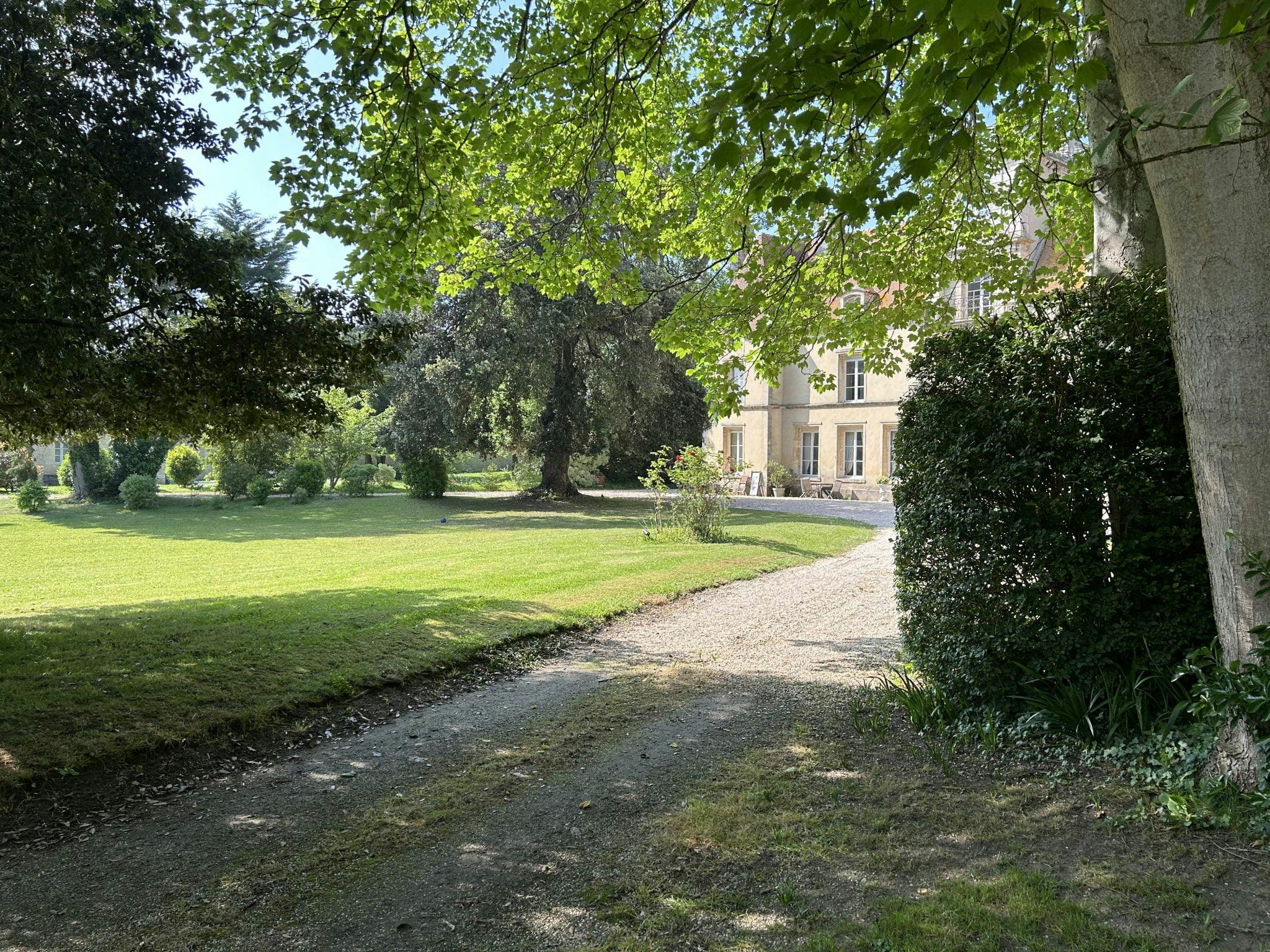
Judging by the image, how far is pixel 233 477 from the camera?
26984 mm

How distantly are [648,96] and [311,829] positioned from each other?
25.1 feet

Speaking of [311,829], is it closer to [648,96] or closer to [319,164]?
[319,164]

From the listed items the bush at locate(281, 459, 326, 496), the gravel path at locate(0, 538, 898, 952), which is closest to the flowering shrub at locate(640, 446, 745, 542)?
the gravel path at locate(0, 538, 898, 952)

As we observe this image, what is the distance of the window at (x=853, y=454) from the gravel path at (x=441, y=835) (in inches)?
1058

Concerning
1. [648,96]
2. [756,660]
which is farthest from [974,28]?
[648,96]

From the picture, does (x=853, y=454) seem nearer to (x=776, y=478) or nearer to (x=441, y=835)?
(x=776, y=478)

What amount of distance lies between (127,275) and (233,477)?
80.2 feet

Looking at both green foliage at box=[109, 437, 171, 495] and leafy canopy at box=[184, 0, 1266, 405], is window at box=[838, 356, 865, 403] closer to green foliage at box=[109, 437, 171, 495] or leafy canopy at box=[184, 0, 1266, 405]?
leafy canopy at box=[184, 0, 1266, 405]

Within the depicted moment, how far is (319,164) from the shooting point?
638cm

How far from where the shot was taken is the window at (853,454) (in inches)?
1310

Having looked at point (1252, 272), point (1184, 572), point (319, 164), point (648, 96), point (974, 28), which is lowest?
point (1184, 572)

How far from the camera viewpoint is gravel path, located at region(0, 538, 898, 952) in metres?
3.00

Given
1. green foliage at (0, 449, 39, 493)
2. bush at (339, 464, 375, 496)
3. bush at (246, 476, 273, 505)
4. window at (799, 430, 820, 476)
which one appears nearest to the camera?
bush at (246, 476, 273, 505)

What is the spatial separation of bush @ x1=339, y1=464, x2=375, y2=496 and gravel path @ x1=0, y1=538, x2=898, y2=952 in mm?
24083
